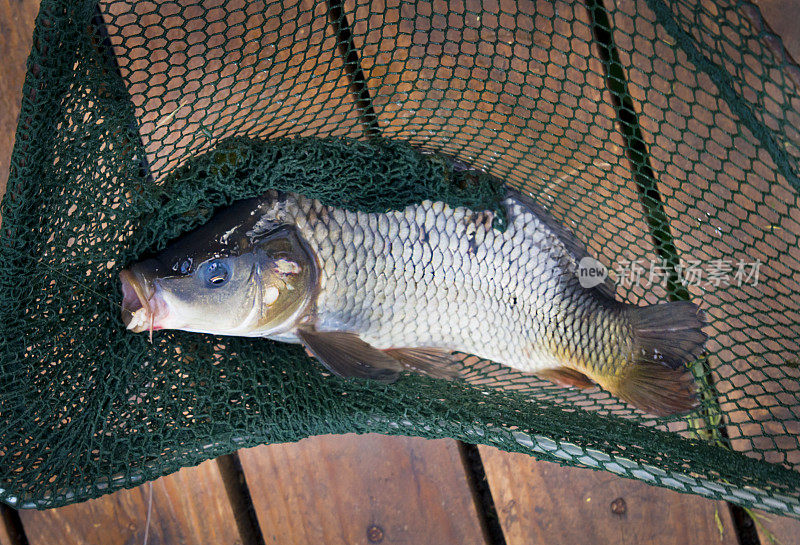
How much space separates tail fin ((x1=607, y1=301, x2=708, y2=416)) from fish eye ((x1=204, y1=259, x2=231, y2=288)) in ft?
3.10

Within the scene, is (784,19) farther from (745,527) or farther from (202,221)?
(202,221)

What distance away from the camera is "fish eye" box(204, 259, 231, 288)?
1361 millimetres

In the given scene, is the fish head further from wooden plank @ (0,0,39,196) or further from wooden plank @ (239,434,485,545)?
wooden plank @ (0,0,39,196)

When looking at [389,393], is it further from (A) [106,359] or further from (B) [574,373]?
(A) [106,359]

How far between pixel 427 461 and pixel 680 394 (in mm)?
727

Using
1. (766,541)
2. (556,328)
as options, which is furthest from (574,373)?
(766,541)

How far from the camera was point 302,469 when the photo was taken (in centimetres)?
180

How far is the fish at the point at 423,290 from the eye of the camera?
1368 mm

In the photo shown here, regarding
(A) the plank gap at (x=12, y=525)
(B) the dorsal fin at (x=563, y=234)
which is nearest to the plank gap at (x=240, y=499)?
(A) the plank gap at (x=12, y=525)

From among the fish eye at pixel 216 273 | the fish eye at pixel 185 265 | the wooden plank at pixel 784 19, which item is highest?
the wooden plank at pixel 784 19

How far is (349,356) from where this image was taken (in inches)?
56.1

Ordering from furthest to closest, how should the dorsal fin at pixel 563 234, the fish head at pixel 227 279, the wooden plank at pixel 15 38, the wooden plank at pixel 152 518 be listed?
1. the wooden plank at pixel 152 518
2. the wooden plank at pixel 15 38
3. the dorsal fin at pixel 563 234
4. the fish head at pixel 227 279

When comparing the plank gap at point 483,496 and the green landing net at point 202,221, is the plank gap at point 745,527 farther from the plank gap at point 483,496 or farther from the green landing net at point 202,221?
the plank gap at point 483,496

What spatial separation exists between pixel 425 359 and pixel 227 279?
0.54 m
